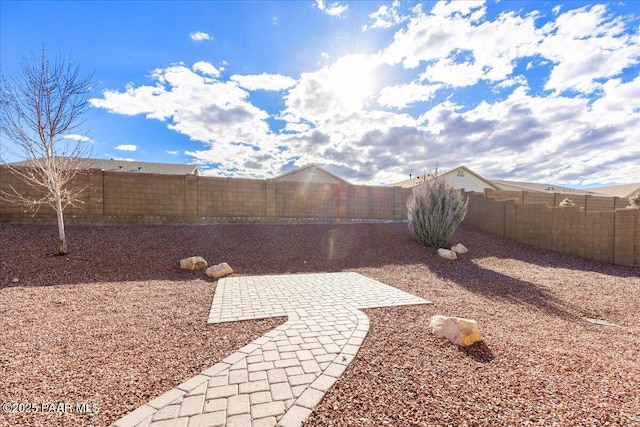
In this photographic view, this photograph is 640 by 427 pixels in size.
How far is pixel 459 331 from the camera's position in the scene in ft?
10.3

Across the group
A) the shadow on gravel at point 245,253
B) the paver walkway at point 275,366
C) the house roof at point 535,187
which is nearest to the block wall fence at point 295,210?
the shadow on gravel at point 245,253

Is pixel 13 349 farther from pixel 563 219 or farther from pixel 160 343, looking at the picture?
pixel 563 219

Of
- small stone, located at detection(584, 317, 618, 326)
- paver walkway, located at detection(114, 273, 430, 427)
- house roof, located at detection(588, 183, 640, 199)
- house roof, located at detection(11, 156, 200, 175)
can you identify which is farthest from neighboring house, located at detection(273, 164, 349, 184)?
house roof, located at detection(588, 183, 640, 199)

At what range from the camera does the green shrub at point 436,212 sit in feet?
31.7

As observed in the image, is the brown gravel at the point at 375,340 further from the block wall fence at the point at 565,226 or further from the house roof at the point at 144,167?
the house roof at the point at 144,167

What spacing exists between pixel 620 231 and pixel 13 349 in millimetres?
13464

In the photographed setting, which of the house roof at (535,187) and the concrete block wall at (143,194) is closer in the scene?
the concrete block wall at (143,194)

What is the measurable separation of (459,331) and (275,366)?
2075 millimetres

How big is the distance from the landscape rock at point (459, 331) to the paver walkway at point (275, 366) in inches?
36.8

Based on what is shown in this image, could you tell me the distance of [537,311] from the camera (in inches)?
183

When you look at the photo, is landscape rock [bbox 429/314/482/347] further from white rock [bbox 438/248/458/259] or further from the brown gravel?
white rock [bbox 438/248/458/259]

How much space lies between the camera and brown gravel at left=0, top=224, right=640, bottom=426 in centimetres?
210

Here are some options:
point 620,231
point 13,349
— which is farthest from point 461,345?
point 620,231

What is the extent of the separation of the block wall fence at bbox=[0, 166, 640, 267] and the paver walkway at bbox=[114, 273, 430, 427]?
6644 millimetres
